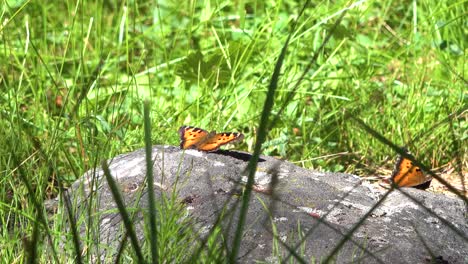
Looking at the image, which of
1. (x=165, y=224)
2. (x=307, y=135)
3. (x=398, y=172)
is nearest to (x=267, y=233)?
(x=165, y=224)

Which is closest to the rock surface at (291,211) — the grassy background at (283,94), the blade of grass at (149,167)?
the grassy background at (283,94)

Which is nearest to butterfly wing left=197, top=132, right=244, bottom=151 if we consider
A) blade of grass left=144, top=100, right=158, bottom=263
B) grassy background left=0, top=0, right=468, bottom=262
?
grassy background left=0, top=0, right=468, bottom=262

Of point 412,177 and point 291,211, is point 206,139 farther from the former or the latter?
point 412,177

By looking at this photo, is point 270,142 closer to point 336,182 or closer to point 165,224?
point 336,182

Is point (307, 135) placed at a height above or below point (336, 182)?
below

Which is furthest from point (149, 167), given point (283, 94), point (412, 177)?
point (283, 94)

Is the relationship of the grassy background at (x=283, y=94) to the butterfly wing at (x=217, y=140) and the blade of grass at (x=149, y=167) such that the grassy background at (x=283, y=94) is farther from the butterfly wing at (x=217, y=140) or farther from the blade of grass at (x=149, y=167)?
the blade of grass at (x=149, y=167)

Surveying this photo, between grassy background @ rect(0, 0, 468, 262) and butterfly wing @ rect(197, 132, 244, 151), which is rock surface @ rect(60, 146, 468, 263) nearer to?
butterfly wing @ rect(197, 132, 244, 151)
